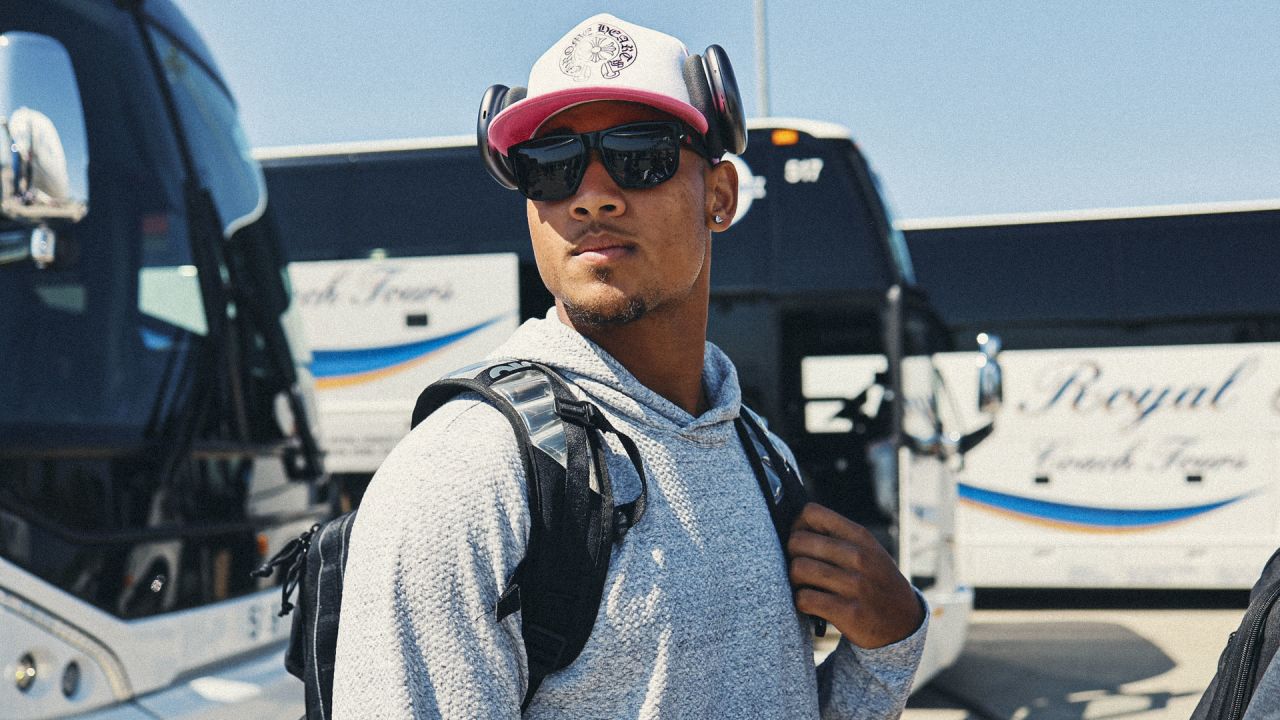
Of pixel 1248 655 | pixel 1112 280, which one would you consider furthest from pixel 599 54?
pixel 1112 280

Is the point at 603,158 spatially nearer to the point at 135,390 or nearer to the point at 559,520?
the point at 559,520

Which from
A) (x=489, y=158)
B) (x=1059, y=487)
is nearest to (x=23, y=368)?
(x=489, y=158)

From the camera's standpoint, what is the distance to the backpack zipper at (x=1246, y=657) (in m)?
1.48

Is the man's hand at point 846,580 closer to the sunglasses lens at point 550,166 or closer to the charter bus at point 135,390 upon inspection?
the sunglasses lens at point 550,166

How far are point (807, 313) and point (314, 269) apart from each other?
3.13 meters

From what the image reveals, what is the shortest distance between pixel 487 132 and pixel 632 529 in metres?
0.61

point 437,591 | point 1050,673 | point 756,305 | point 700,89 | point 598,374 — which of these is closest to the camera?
point 437,591

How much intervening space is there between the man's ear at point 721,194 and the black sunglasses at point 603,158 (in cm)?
13

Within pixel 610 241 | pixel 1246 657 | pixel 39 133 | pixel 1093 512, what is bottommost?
pixel 1093 512

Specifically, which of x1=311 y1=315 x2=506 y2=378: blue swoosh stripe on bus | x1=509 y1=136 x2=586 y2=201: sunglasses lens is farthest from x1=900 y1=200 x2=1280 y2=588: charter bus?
x1=509 y1=136 x2=586 y2=201: sunglasses lens

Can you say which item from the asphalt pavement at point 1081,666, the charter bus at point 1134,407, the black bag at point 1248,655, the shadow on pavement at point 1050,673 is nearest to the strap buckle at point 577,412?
the black bag at point 1248,655

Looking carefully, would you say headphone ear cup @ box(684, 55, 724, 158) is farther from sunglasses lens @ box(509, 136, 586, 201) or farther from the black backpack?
the black backpack

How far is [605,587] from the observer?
1146 millimetres

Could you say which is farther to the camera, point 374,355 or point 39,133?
point 374,355
